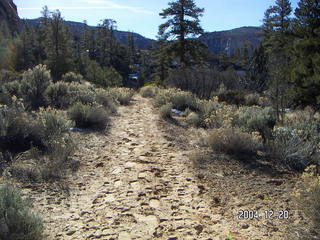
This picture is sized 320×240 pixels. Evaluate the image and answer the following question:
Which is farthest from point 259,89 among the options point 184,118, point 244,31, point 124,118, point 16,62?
point 244,31

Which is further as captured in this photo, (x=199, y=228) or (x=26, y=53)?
(x=26, y=53)

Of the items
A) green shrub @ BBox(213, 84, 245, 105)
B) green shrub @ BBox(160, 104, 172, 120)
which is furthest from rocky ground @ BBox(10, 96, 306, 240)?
green shrub @ BBox(213, 84, 245, 105)

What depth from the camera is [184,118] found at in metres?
8.95

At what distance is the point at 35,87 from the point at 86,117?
120 inches

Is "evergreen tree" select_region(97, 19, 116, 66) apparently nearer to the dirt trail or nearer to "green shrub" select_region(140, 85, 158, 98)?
"green shrub" select_region(140, 85, 158, 98)

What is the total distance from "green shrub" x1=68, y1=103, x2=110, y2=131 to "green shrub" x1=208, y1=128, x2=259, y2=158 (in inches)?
120

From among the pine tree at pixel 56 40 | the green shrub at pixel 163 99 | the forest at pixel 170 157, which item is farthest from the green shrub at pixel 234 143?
the pine tree at pixel 56 40

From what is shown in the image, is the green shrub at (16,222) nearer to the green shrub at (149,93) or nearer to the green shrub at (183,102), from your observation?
the green shrub at (183,102)

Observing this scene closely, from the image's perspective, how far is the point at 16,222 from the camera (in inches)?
99.3

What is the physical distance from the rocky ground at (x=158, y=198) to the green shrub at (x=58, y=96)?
400cm

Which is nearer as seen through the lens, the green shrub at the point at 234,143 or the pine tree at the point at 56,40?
the green shrub at the point at 234,143

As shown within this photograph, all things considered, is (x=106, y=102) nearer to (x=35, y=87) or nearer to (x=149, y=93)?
(x=35, y=87)

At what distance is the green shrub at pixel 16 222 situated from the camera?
244cm
